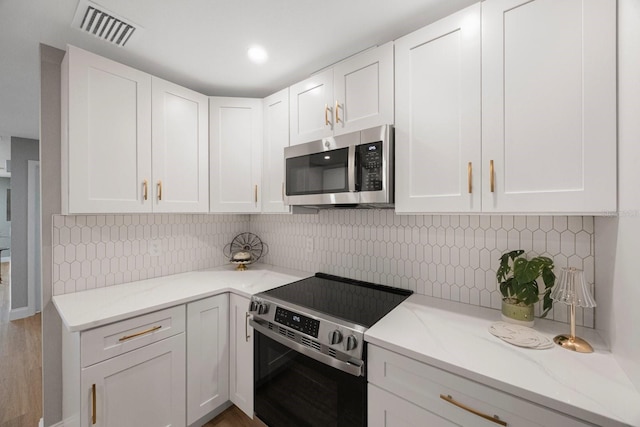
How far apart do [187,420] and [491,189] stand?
2.12m

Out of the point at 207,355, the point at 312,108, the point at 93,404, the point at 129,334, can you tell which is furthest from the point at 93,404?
the point at 312,108

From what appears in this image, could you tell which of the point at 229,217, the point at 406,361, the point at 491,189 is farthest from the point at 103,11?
the point at 406,361

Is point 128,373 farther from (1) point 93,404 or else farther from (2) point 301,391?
(2) point 301,391

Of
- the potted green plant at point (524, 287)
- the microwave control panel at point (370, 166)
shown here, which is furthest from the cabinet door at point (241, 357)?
the potted green plant at point (524, 287)

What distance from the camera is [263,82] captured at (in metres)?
2.09

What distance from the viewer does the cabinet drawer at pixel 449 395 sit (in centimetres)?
79

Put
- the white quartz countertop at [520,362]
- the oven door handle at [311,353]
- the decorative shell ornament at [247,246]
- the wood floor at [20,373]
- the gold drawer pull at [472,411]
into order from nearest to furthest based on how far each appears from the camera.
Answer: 1. the white quartz countertop at [520,362]
2. the gold drawer pull at [472,411]
3. the oven door handle at [311,353]
4. the wood floor at [20,373]
5. the decorative shell ornament at [247,246]

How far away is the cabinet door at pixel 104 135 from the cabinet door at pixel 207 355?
30.6 inches

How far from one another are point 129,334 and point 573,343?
2.00m

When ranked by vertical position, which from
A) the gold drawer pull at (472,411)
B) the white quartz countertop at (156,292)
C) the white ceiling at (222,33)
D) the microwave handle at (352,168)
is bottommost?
the gold drawer pull at (472,411)

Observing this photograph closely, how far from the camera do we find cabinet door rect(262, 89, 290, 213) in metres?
1.94

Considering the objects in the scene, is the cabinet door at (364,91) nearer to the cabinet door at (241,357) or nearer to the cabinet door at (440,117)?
the cabinet door at (440,117)

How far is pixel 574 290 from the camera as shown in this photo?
1.02 meters

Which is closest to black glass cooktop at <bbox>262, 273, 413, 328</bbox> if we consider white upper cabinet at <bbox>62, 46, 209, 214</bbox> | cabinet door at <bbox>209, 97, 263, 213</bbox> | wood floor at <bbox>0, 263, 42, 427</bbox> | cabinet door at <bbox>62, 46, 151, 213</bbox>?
cabinet door at <bbox>209, 97, 263, 213</bbox>
